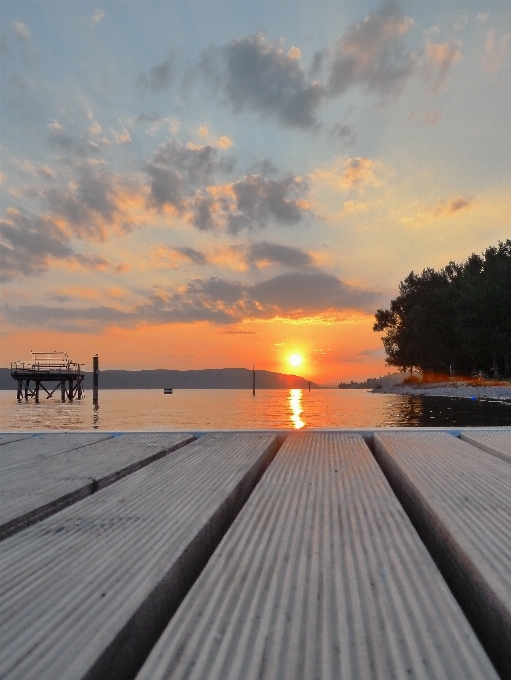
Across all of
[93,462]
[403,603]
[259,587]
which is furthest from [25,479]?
[403,603]

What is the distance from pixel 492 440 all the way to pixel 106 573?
216 centimetres

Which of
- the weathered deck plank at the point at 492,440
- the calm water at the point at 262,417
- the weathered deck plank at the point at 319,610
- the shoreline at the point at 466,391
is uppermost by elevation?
the weathered deck plank at the point at 492,440

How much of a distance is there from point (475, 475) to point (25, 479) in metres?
1.47

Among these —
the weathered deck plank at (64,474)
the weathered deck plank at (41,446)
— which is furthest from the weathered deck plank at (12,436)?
the weathered deck plank at (64,474)

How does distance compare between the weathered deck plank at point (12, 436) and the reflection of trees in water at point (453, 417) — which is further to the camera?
the reflection of trees in water at point (453, 417)

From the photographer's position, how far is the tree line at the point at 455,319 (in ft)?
146

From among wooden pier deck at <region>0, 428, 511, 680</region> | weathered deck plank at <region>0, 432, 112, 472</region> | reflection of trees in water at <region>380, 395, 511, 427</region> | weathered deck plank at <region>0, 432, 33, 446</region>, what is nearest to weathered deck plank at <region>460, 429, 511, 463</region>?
wooden pier deck at <region>0, 428, 511, 680</region>

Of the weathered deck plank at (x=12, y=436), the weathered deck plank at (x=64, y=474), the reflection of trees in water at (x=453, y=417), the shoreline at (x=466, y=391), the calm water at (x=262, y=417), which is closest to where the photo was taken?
the weathered deck plank at (x=64, y=474)

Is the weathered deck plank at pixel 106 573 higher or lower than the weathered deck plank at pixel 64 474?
lower

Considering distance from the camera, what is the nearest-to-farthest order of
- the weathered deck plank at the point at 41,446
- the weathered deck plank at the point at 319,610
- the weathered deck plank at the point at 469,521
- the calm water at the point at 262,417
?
the weathered deck plank at the point at 319,610 < the weathered deck plank at the point at 469,521 < the weathered deck plank at the point at 41,446 < the calm water at the point at 262,417

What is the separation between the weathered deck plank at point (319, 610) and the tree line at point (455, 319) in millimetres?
47154

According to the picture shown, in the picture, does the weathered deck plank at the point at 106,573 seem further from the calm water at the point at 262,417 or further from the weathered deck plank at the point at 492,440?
the calm water at the point at 262,417

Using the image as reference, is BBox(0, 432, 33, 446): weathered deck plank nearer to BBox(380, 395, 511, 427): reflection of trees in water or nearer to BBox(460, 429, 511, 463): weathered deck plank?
BBox(460, 429, 511, 463): weathered deck plank

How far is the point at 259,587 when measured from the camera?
0.82m
